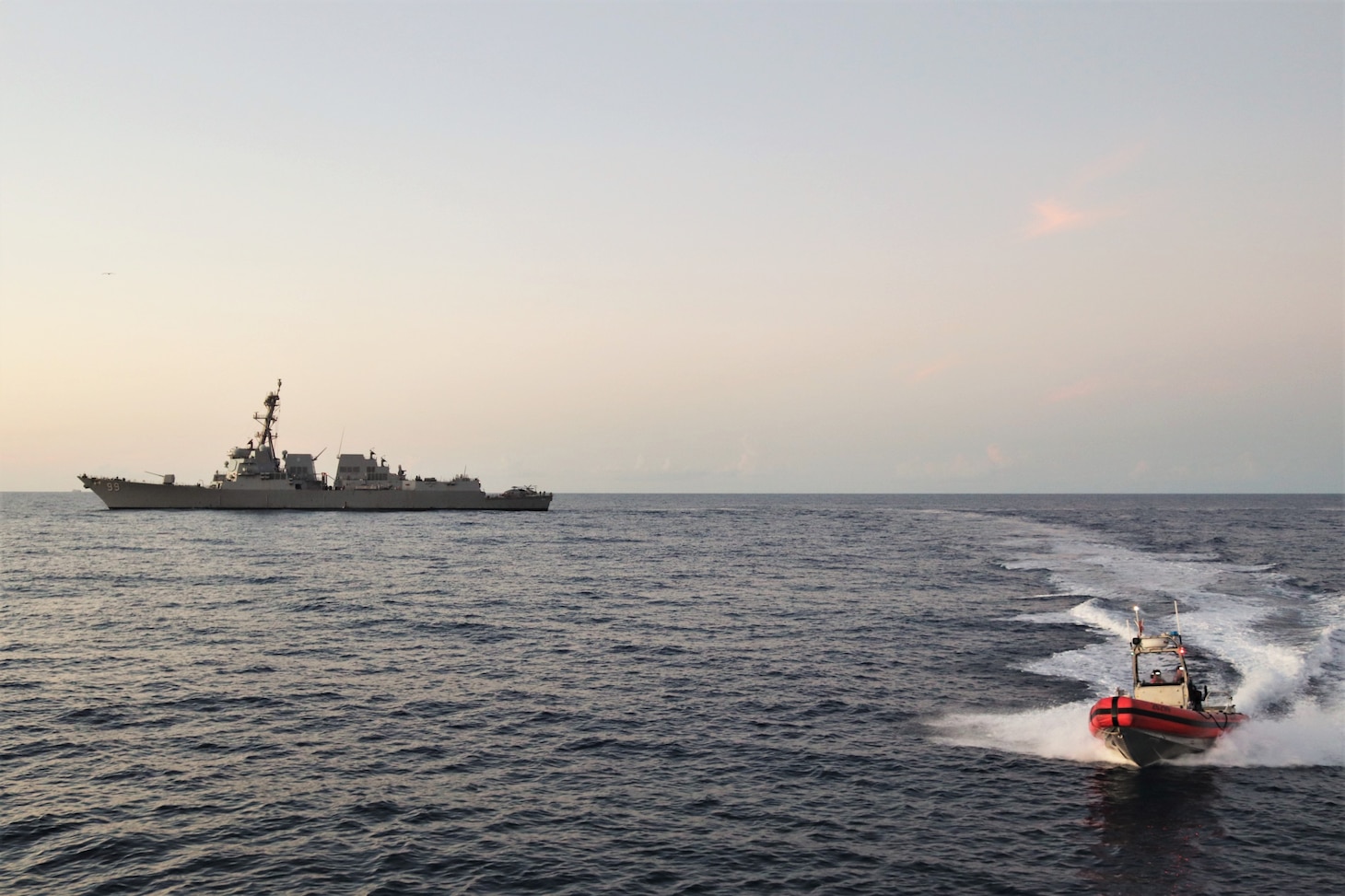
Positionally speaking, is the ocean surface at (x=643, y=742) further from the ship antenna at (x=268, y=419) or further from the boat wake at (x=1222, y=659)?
the ship antenna at (x=268, y=419)

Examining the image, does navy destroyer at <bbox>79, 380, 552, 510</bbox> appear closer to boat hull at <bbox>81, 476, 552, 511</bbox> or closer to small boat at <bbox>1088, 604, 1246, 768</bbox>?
boat hull at <bbox>81, 476, 552, 511</bbox>

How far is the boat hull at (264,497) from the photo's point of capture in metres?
147

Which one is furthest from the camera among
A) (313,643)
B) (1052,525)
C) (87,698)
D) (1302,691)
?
(1052,525)

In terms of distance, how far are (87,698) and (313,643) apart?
10.7m

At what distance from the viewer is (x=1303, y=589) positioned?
59438mm

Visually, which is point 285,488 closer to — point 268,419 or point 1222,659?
point 268,419

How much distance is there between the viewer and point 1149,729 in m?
24.1

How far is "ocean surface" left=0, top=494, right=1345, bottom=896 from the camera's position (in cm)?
1850

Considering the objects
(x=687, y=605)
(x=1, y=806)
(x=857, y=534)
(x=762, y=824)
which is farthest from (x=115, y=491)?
(x=762, y=824)

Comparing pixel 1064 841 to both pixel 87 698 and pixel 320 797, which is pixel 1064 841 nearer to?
pixel 320 797

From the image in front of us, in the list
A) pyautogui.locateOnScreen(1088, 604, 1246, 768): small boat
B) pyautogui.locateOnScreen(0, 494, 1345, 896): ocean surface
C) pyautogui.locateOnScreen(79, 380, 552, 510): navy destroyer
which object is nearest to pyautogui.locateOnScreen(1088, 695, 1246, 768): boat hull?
pyautogui.locateOnScreen(1088, 604, 1246, 768): small boat

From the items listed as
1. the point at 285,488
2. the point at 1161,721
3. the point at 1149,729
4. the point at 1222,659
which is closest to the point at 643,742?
the point at 1149,729

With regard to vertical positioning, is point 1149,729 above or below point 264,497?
below

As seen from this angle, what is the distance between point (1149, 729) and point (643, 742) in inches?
571
